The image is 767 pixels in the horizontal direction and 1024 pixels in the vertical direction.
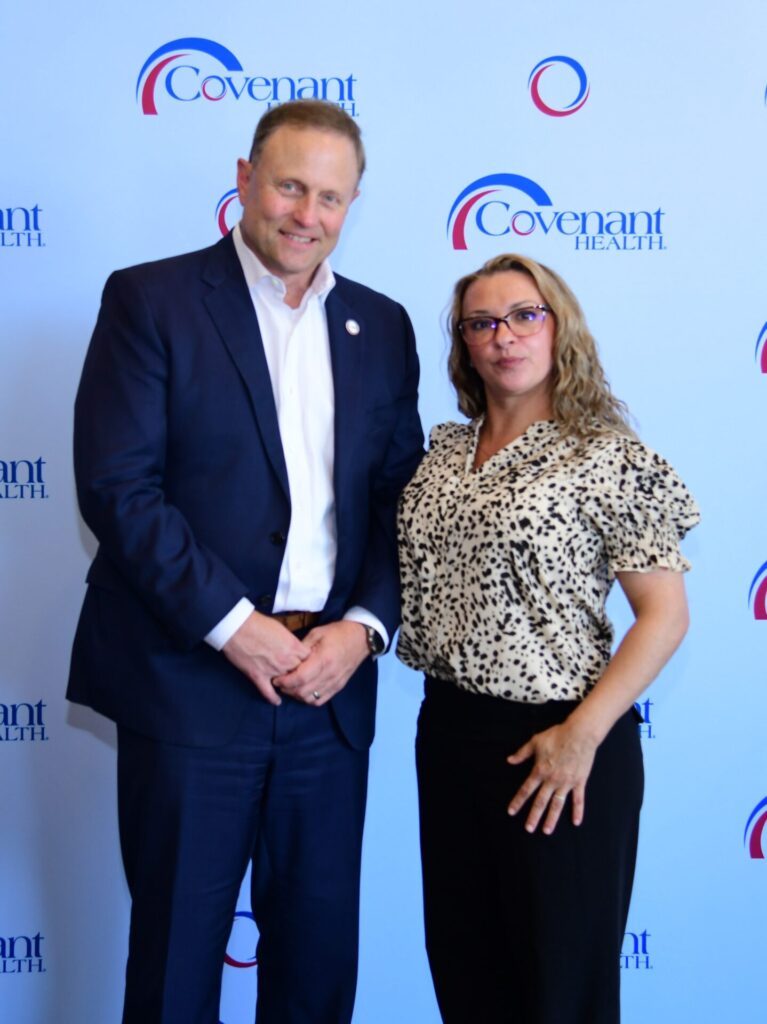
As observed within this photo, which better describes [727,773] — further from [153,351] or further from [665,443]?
[153,351]

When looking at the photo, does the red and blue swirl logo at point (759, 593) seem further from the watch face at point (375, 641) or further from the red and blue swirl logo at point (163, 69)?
the red and blue swirl logo at point (163, 69)

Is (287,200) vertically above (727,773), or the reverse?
(287,200)

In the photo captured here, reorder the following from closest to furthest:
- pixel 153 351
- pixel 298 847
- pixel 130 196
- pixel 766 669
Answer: pixel 153 351, pixel 298 847, pixel 130 196, pixel 766 669

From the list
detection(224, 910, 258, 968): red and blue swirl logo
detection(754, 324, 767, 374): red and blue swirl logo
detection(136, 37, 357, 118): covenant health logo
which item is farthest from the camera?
detection(224, 910, 258, 968): red and blue swirl logo

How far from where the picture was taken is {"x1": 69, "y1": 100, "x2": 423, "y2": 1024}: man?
1639mm

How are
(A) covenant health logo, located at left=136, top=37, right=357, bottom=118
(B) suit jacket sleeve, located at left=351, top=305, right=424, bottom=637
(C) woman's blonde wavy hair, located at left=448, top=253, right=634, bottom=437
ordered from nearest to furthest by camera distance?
(C) woman's blonde wavy hair, located at left=448, top=253, right=634, bottom=437, (B) suit jacket sleeve, located at left=351, top=305, right=424, bottom=637, (A) covenant health logo, located at left=136, top=37, right=357, bottom=118

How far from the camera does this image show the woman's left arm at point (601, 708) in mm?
1542

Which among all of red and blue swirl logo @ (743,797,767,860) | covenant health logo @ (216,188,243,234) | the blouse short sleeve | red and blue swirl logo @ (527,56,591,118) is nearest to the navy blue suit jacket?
the blouse short sleeve

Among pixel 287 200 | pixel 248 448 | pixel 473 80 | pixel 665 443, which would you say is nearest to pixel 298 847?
pixel 248 448

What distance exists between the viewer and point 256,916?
6.20 feet

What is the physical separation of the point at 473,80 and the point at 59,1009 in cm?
235

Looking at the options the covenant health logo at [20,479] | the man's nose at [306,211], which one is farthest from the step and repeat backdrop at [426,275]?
the man's nose at [306,211]

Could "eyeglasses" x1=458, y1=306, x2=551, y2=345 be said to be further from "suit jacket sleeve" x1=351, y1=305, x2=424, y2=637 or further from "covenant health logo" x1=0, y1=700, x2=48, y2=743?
"covenant health logo" x1=0, y1=700, x2=48, y2=743

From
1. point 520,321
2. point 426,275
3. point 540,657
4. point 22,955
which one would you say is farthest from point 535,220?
point 22,955
